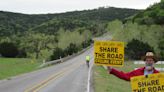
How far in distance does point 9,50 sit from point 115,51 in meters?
118

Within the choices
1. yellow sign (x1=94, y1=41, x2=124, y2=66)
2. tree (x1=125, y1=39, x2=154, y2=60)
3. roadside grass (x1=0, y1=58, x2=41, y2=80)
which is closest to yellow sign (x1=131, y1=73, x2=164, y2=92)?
yellow sign (x1=94, y1=41, x2=124, y2=66)

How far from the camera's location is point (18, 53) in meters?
130

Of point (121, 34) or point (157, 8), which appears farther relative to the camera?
point (157, 8)

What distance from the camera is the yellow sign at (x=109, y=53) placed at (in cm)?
872

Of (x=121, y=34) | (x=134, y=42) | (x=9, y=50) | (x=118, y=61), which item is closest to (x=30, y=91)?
(x=118, y=61)

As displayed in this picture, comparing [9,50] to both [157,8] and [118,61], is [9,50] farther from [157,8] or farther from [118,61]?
[118,61]

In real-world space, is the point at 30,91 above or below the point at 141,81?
below

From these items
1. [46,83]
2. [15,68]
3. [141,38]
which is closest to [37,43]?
[141,38]

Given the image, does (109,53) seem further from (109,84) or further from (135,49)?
(135,49)

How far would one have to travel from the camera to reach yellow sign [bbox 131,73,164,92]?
24.6ft

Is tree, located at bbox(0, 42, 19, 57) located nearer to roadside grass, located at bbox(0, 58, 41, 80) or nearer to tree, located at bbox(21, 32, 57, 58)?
tree, located at bbox(21, 32, 57, 58)

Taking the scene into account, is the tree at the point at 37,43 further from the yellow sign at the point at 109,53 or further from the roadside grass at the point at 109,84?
the yellow sign at the point at 109,53

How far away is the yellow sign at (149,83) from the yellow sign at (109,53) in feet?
4.07

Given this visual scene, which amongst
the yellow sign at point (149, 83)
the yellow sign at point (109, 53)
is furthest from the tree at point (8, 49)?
the yellow sign at point (149, 83)
